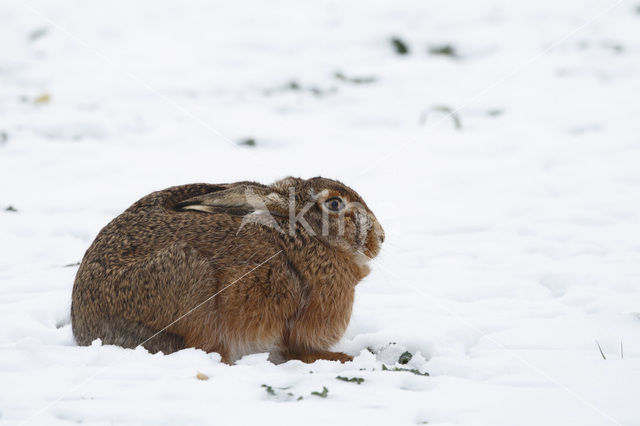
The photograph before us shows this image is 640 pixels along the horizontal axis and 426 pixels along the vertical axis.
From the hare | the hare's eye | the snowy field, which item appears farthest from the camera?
the hare's eye

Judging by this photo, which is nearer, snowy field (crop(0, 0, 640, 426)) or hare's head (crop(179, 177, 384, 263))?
snowy field (crop(0, 0, 640, 426))

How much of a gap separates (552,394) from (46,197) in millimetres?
5809

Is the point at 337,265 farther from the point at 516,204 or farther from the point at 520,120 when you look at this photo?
the point at 520,120

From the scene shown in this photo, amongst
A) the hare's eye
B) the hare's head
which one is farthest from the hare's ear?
the hare's eye

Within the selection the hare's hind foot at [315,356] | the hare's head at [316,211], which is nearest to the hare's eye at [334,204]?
the hare's head at [316,211]

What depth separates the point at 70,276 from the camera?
18.8ft

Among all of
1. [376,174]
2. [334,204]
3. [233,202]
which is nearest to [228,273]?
[233,202]

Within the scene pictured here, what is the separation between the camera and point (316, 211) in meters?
4.91

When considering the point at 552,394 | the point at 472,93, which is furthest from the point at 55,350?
the point at 472,93

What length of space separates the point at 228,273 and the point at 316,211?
0.91m

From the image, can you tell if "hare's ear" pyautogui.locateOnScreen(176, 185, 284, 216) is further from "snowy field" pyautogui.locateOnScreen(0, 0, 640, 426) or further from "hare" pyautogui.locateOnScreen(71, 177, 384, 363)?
"snowy field" pyautogui.locateOnScreen(0, 0, 640, 426)

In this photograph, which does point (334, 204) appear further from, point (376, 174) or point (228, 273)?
point (376, 174)

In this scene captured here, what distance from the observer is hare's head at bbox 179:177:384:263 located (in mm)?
4613

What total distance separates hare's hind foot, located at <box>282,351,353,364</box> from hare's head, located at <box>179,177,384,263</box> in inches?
26.7
